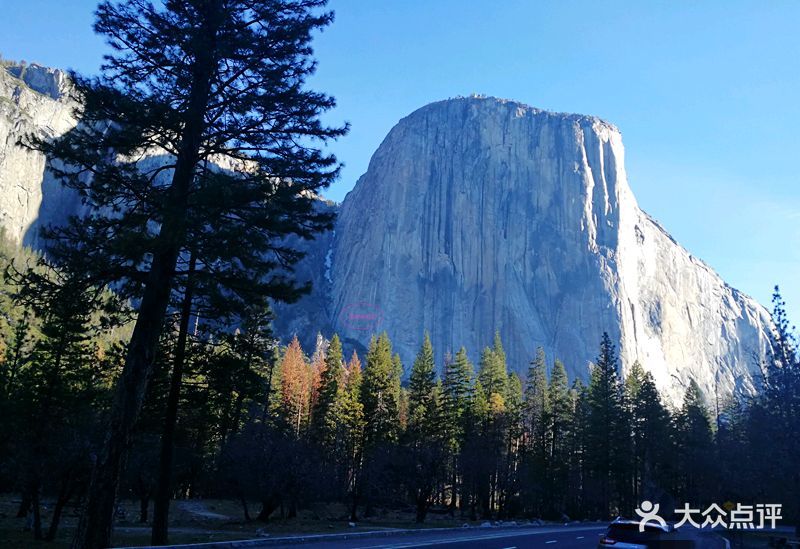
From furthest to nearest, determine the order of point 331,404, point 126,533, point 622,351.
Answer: point 622,351, point 331,404, point 126,533

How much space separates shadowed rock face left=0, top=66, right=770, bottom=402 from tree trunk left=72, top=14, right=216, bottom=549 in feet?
377

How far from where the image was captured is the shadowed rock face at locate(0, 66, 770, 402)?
130m

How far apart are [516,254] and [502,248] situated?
11.3 ft

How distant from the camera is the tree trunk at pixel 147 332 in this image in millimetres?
11016

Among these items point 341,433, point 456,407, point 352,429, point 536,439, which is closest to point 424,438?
point 341,433

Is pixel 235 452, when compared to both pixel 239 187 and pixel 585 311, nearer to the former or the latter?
pixel 239 187

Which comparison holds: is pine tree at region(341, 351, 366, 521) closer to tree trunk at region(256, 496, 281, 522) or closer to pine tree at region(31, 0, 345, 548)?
tree trunk at region(256, 496, 281, 522)

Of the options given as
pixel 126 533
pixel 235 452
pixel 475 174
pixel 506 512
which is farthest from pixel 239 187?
pixel 475 174

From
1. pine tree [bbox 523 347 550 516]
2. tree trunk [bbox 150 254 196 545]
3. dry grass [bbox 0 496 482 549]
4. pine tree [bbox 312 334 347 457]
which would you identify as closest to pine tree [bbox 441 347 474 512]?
pine tree [bbox 523 347 550 516]

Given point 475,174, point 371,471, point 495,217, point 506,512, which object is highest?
point 475,174

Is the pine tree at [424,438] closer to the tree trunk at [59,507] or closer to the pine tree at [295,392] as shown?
the pine tree at [295,392]

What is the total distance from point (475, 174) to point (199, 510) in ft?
388

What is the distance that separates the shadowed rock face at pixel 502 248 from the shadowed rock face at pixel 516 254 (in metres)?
0.32

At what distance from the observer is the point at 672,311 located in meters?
147
